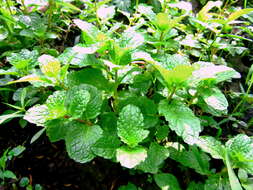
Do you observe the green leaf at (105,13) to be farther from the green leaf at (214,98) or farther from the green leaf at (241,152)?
the green leaf at (241,152)

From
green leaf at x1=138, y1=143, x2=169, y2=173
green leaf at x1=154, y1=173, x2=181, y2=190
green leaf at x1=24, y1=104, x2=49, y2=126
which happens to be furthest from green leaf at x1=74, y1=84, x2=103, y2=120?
green leaf at x1=154, y1=173, x2=181, y2=190

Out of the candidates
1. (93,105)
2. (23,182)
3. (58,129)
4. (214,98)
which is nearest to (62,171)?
(23,182)

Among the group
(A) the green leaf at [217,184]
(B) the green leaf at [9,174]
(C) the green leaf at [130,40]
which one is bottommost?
(B) the green leaf at [9,174]

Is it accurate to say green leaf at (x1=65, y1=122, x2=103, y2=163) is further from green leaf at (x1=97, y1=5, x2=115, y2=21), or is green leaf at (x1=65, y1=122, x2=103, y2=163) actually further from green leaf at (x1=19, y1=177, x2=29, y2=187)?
green leaf at (x1=97, y1=5, x2=115, y2=21)

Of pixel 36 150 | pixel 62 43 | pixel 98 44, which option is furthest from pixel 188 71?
pixel 62 43

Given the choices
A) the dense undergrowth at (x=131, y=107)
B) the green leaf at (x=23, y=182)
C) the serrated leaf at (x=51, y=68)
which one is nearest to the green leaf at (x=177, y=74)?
the dense undergrowth at (x=131, y=107)

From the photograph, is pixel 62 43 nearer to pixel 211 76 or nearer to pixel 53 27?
pixel 53 27

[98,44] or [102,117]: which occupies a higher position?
[98,44]

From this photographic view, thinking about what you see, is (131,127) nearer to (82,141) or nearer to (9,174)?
(82,141)
